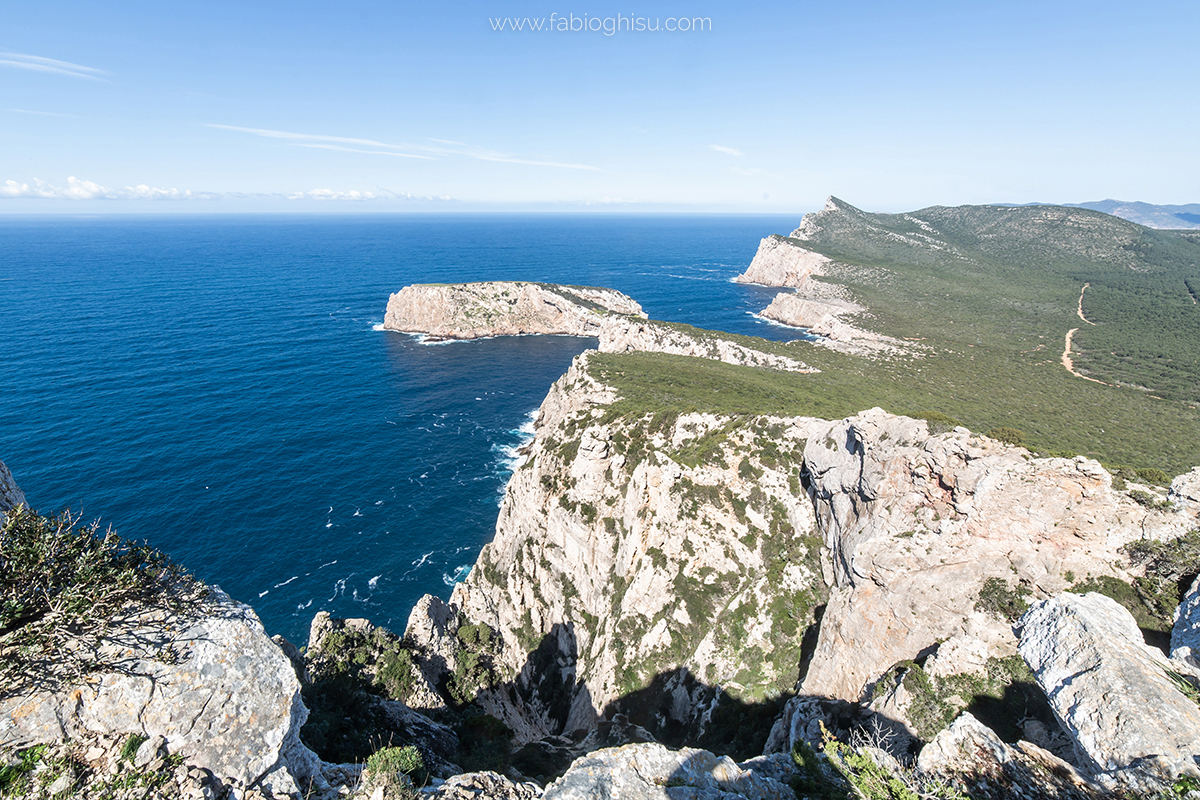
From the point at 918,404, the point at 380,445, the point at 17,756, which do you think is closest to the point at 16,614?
the point at 17,756

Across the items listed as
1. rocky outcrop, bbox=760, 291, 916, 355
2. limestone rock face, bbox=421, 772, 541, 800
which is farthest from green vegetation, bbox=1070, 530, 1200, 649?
rocky outcrop, bbox=760, 291, 916, 355

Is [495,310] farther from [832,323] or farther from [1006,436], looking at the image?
[1006,436]

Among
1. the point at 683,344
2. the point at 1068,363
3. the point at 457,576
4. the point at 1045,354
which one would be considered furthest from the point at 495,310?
the point at 1068,363

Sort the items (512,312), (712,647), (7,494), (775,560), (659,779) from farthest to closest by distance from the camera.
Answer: (512,312)
(775,560)
(712,647)
(7,494)
(659,779)

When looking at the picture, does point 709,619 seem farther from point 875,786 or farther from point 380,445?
point 380,445

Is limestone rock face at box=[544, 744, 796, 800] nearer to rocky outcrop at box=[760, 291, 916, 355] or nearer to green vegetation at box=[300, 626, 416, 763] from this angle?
green vegetation at box=[300, 626, 416, 763]

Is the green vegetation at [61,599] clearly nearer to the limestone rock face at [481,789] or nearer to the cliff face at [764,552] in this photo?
the limestone rock face at [481,789]

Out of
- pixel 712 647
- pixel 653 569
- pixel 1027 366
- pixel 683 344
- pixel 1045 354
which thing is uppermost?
pixel 683 344
